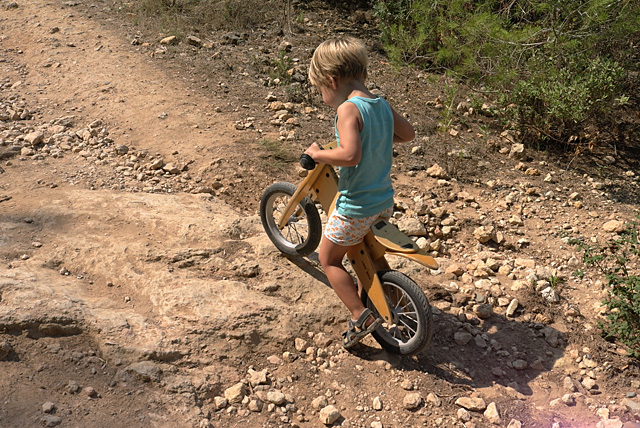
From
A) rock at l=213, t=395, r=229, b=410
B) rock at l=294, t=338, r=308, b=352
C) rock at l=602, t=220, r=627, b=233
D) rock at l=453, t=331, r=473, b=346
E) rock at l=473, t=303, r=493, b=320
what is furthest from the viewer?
rock at l=602, t=220, r=627, b=233

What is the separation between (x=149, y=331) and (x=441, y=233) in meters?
2.50

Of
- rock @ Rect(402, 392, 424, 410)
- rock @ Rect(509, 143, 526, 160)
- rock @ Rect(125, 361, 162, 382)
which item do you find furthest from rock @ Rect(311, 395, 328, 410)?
rock @ Rect(509, 143, 526, 160)

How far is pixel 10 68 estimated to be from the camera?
6.95 m

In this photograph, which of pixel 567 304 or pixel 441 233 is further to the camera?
pixel 441 233

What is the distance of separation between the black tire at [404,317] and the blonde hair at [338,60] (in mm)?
1070

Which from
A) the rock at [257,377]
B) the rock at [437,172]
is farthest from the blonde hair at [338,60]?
the rock at [437,172]

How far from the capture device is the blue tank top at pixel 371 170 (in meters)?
2.84

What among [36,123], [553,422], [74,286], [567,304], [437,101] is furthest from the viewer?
[437,101]

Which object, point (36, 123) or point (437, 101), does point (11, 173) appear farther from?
point (437, 101)

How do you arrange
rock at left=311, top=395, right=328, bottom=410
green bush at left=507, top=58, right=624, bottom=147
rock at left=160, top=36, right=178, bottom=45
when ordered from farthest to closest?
1. rock at left=160, top=36, right=178, bottom=45
2. green bush at left=507, top=58, right=624, bottom=147
3. rock at left=311, top=395, right=328, bottom=410

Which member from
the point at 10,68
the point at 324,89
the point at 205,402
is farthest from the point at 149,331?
the point at 10,68

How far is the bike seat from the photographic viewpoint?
9.93 ft

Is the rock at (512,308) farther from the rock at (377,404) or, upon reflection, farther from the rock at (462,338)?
the rock at (377,404)

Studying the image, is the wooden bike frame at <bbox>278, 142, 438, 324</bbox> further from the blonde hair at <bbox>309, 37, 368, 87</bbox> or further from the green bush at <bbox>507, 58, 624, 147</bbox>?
the green bush at <bbox>507, 58, 624, 147</bbox>
